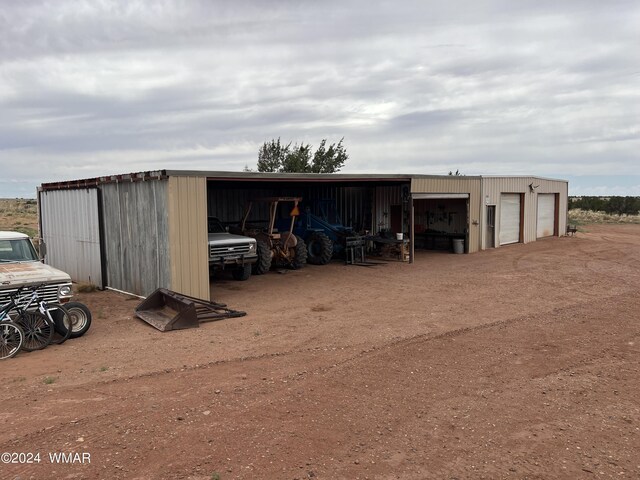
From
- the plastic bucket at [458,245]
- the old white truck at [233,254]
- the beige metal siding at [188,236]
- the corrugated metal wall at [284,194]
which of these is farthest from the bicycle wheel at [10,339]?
the plastic bucket at [458,245]

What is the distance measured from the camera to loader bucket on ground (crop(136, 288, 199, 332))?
31.2 ft

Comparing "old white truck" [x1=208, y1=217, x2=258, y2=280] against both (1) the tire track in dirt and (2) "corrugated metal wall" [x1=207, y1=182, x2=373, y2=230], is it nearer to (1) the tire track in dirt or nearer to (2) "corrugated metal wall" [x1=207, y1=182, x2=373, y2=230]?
(2) "corrugated metal wall" [x1=207, y1=182, x2=373, y2=230]

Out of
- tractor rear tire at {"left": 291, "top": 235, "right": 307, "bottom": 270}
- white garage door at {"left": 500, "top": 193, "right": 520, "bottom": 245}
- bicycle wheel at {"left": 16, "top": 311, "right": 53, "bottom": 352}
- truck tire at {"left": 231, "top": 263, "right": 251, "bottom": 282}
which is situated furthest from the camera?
white garage door at {"left": 500, "top": 193, "right": 520, "bottom": 245}

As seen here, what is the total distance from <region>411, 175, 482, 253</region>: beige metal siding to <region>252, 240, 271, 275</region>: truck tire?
257 inches

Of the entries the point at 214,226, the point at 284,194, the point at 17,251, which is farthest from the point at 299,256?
the point at 17,251

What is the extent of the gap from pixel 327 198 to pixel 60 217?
1040cm

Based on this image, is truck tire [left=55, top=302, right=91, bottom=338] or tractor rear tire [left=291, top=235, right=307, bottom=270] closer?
truck tire [left=55, top=302, right=91, bottom=338]

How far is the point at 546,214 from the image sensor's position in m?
26.9

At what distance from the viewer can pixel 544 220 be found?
1054 inches

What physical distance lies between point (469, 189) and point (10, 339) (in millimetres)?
17518

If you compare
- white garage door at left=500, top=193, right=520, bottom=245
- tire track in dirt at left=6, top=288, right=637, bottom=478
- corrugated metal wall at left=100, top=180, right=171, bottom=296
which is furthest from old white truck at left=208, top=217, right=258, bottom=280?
white garage door at left=500, top=193, right=520, bottom=245

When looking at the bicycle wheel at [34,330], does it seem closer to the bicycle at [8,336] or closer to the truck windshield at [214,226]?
the bicycle at [8,336]

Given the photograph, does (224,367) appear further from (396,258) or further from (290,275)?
(396,258)

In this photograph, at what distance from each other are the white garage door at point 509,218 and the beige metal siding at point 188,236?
15548 mm
